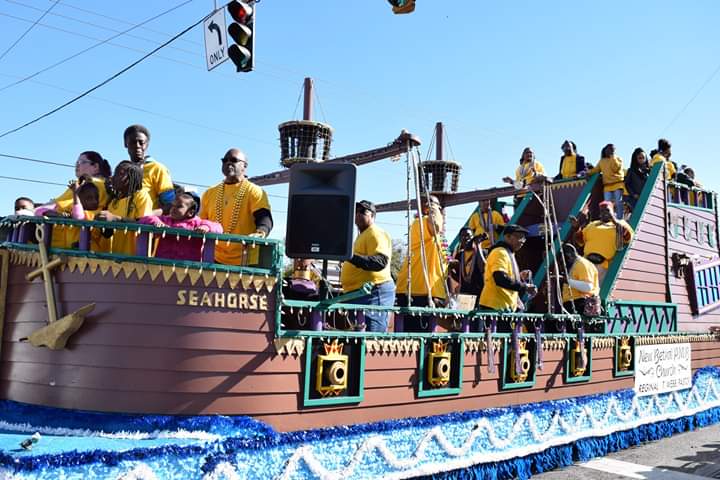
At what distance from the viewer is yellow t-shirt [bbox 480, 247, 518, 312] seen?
6.05 meters

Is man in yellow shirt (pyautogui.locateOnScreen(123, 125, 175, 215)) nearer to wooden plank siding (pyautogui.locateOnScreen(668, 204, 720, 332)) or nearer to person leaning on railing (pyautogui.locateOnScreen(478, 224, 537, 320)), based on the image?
person leaning on railing (pyautogui.locateOnScreen(478, 224, 537, 320))

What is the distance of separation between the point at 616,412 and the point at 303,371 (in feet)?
15.9

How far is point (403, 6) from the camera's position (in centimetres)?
640

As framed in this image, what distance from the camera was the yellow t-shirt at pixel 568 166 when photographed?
1121cm

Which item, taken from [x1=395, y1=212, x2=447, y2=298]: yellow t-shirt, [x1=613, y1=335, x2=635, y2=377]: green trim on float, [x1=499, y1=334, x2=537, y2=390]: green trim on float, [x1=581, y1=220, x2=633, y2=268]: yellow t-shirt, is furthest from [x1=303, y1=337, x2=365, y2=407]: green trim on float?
[x1=581, y1=220, x2=633, y2=268]: yellow t-shirt

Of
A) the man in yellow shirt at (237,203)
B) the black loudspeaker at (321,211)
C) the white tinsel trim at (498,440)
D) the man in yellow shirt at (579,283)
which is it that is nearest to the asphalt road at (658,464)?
the white tinsel trim at (498,440)

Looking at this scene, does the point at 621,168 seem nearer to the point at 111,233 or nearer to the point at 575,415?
the point at 575,415

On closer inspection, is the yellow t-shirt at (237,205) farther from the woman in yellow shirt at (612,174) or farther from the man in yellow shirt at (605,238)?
the woman in yellow shirt at (612,174)

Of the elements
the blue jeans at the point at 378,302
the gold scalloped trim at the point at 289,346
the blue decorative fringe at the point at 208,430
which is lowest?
the blue decorative fringe at the point at 208,430

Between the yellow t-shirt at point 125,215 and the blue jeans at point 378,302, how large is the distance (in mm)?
1784

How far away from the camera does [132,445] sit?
11.5ft

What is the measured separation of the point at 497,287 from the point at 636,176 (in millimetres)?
4204

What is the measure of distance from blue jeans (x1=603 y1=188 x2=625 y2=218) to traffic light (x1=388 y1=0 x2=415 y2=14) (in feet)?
14.8

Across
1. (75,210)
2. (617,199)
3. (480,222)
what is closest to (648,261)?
(617,199)
